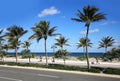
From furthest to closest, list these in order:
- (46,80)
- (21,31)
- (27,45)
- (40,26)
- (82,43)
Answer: (27,45)
(82,43)
(21,31)
(40,26)
(46,80)

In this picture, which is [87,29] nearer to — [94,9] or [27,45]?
[94,9]

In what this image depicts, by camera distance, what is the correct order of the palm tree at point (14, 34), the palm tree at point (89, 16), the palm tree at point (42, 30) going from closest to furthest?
1. the palm tree at point (89, 16)
2. the palm tree at point (42, 30)
3. the palm tree at point (14, 34)

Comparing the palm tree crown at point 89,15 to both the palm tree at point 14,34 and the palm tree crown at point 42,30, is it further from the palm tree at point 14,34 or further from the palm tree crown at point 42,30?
the palm tree at point 14,34

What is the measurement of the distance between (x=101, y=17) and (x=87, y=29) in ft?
8.66

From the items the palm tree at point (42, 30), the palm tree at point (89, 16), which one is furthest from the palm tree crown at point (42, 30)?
the palm tree at point (89, 16)

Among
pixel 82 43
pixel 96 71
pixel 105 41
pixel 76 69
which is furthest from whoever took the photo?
pixel 105 41

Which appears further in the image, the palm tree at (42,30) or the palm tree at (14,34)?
the palm tree at (14,34)

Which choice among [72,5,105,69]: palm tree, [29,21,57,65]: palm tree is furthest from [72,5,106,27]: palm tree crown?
[29,21,57,65]: palm tree

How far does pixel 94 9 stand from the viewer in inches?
1224

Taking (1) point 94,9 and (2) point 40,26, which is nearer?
(1) point 94,9

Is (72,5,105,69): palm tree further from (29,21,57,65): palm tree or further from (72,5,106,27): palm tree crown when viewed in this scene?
(29,21,57,65): palm tree

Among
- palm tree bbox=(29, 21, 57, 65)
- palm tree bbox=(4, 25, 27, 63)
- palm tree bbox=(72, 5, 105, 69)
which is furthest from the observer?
palm tree bbox=(4, 25, 27, 63)

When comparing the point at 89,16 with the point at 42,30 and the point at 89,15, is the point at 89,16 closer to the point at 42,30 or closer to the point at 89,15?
the point at 89,15

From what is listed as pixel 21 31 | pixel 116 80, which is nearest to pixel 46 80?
pixel 116 80
